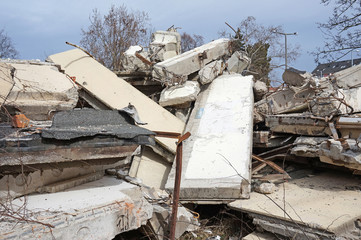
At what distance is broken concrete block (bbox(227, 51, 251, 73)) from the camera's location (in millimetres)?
6574

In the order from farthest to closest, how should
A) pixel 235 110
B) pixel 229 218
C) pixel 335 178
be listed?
pixel 235 110 < pixel 335 178 < pixel 229 218

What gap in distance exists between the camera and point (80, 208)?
7.51ft

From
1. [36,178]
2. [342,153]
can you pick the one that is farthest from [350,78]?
[36,178]

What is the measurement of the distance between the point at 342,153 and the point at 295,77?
237cm

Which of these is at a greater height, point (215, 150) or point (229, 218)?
point (215, 150)

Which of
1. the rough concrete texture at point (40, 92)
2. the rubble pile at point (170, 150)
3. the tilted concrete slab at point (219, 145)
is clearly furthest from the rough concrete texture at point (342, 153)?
the rough concrete texture at point (40, 92)

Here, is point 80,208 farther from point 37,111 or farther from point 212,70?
point 212,70

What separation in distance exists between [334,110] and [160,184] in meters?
2.45

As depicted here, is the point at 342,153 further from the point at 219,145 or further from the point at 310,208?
the point at 219,145

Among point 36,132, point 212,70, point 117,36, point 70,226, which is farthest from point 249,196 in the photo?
point 117,36

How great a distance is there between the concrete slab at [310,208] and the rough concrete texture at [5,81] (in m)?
2.44

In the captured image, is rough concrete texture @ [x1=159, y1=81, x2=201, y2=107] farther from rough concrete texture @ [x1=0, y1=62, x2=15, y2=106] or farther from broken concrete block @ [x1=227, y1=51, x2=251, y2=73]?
rough concrete texture @ [x1=0, y1=62, x2=15, y2=106]

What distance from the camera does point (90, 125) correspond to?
265 cm

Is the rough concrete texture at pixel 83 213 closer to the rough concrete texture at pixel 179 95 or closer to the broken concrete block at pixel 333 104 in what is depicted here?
the rough concrete texture at pixel 179 95
